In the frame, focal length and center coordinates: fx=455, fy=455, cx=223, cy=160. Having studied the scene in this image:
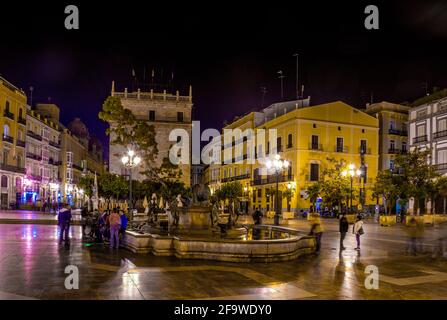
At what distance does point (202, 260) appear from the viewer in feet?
37.2

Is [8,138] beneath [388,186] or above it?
above

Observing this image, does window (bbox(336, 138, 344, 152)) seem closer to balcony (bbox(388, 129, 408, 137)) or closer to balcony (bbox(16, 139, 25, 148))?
balcony (bbox(388, 129, 408, 137))

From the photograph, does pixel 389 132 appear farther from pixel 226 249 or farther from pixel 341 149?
pixel 226 249

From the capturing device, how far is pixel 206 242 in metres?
11.5

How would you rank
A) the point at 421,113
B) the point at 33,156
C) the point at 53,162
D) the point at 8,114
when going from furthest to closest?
1. the point at 53,162
2. the point at 33,156
3. the point at 8,114
4. the point at 421,113

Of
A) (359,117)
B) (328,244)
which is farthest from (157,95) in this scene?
(328,244)

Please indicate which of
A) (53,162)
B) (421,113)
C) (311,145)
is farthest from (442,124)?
(53,162)

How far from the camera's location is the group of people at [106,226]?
13672mm

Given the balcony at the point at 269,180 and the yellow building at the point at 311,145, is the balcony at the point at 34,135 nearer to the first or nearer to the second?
the yellow building at the point at 311,145

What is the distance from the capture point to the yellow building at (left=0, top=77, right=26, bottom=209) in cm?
4544

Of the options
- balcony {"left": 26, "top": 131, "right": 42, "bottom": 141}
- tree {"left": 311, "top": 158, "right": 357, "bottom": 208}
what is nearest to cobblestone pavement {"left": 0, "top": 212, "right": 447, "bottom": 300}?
tree {"left": 311, "top": 158, "right": 357, "bottom": 208}

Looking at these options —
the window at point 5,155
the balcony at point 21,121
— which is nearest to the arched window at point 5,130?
the window at point 5,155

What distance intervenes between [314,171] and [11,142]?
31180 millimetres

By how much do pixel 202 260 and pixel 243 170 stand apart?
4582 cm
